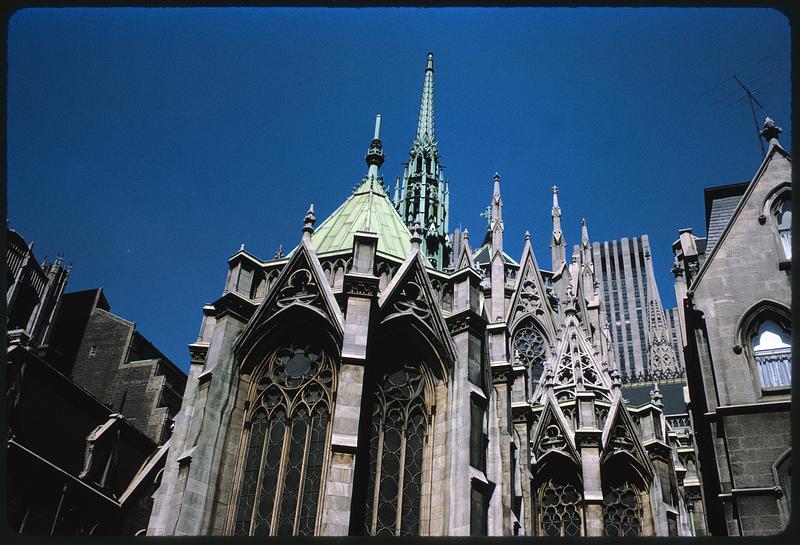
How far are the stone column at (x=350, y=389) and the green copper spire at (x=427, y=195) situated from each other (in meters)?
18.7

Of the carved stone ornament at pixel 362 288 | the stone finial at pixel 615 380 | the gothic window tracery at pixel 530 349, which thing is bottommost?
the carved stone ornament at pixel 362 288

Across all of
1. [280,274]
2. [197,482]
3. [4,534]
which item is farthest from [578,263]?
[4,534]

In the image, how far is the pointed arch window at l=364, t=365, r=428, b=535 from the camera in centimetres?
1752

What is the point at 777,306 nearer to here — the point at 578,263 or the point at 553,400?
the point at 553,400

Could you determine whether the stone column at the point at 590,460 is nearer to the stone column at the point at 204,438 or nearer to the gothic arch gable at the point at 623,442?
the gothic arch gable at the point at 623,442

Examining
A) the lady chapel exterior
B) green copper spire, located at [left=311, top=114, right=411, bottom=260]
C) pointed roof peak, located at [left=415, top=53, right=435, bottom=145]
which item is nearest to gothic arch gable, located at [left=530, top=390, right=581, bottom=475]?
the lady chapel exterior

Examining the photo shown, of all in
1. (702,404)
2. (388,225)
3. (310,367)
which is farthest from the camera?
(388,225)

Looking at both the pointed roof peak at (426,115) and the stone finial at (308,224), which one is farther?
the pointed roof peak at (426,115)

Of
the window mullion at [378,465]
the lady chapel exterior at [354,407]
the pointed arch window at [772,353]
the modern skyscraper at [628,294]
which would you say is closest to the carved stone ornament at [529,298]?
the lady chapel exterior at [354,407]

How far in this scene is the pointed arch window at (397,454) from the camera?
17516 millimetres

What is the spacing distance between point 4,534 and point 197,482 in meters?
8.25

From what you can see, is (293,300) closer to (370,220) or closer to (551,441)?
(370,220)

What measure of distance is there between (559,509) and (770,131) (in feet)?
44.0

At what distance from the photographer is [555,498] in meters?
26.6
